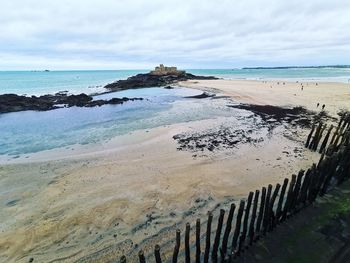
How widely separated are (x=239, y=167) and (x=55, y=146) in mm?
13716

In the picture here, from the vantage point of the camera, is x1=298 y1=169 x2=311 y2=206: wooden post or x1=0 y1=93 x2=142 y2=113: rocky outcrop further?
x1=0 y1=93 x2=142 y2=113: rocky outcrop

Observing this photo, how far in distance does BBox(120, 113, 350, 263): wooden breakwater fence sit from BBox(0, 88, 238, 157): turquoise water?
15.4 meters

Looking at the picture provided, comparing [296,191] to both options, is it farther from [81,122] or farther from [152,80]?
[152,80]

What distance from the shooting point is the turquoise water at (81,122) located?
76.5 ft

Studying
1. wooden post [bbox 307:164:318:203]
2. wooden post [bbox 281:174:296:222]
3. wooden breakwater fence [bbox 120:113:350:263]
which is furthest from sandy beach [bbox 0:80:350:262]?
wooden post [bbox 307:164:318:203]

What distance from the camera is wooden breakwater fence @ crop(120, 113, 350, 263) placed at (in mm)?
7848

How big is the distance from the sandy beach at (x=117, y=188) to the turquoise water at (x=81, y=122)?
132 inches

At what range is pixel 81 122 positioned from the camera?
30922mm

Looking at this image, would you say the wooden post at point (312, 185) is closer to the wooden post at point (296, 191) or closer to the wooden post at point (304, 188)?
the wooden post at point (304, 188)

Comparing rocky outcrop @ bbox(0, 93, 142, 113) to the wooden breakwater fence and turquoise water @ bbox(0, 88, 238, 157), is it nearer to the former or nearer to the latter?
turquoise water @ bbox(0, 88, 238, 157)

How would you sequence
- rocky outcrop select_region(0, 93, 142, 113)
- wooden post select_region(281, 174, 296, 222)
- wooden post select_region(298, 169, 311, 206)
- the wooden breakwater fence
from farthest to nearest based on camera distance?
rocky outcrop select_region(0, 93, 142, 113), wooden post select_region(298, 169, 311, 206), wooden post select_region(281, 174, 296, 222), the wooden breakwater fence

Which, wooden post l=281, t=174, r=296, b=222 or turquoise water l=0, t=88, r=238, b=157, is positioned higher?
wooden post l=281, t=174, r=296, b=222

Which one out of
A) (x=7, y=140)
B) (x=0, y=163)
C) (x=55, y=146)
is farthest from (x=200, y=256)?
(x=7, y=140)

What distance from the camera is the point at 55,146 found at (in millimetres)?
21922
